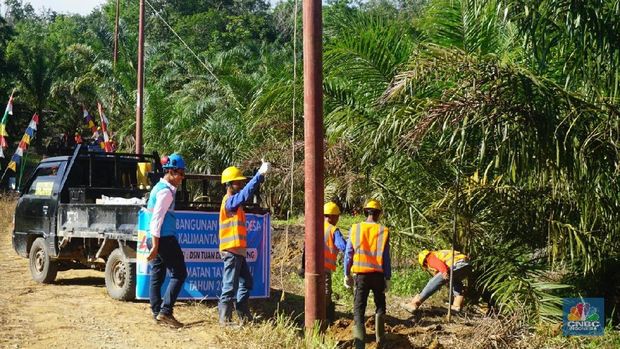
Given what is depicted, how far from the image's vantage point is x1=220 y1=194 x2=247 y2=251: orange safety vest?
8477 millimetres

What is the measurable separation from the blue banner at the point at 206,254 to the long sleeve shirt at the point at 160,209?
98cm

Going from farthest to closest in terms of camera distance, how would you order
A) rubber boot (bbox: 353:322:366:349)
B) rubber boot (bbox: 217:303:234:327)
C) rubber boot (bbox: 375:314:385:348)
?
rubber boot (bbox: 375:314:385:348) → rubber boot (bbox: 353:322:366:349) → rubber boot (bbox: 217:303:234:327)

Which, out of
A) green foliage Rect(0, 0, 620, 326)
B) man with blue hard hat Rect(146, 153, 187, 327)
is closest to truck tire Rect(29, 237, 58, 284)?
green foliage Rect(0, 0, 620, 326)

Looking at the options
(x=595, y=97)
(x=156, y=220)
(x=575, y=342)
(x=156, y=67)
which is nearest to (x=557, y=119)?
(x=595, y=97)

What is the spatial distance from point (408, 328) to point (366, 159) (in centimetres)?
253

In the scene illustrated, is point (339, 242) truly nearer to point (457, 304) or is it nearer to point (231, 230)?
point (231, 230)

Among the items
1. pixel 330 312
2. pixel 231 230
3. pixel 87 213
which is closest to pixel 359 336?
pixel 330 312

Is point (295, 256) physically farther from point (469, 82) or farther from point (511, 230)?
point (469, 82)

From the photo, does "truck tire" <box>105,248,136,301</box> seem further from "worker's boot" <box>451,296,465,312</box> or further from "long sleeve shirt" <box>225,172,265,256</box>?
"worker's boot" <box>451,296,465,312</box>

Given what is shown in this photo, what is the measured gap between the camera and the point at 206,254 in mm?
9539

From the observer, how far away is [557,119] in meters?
8.94

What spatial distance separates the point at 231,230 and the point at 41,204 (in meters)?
4.85

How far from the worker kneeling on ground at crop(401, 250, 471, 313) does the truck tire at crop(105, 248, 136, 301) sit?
3597 mm

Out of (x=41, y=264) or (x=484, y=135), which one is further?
(x=41, y=264)
